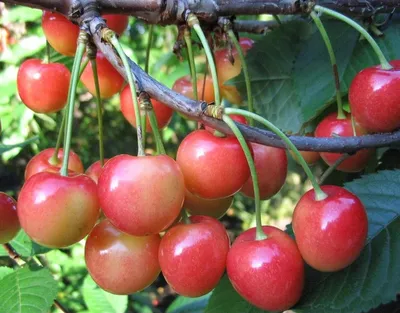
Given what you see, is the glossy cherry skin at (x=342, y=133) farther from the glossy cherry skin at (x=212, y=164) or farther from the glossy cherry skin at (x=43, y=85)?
the glossy cherry skin at (x=43, y=85)

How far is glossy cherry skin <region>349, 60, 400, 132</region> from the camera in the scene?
94 centimetres

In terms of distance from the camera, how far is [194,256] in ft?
2.70

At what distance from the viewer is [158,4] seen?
100 cm

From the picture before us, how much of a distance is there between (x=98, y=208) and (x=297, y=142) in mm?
327

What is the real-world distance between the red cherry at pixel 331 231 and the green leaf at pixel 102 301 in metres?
1.09

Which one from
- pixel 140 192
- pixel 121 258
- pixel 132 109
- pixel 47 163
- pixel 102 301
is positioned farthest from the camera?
pixel 102 301

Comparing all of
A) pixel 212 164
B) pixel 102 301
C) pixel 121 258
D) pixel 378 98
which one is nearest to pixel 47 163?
pixel 121 258

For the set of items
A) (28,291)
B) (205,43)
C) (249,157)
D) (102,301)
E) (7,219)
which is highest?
(205,43)

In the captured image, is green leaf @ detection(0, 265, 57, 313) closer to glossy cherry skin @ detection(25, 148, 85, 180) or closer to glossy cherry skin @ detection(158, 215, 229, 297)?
glossy cherry skin @ detection(25, 148, 85, 180)

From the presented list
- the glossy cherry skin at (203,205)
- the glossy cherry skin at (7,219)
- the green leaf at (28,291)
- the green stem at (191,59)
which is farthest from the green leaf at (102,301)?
the green stem at (191,59)

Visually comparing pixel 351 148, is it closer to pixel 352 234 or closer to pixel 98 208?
pixel 352 234

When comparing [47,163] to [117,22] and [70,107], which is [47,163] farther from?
[117,22]

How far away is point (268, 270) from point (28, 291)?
593 millimetres

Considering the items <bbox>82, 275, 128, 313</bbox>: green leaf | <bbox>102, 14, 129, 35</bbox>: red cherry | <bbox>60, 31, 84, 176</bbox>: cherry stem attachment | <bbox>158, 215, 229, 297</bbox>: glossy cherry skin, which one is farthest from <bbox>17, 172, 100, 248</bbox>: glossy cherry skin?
<bbox>82, 275, 128, 313</bbox>: green leaf
